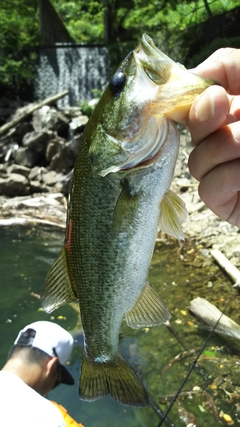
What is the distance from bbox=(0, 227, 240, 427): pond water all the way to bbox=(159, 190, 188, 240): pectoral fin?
294 cm

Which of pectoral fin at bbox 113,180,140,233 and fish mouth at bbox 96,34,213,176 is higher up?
fish mouth at bbox 96,34,213,176

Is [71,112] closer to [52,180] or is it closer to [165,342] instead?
[52,180]

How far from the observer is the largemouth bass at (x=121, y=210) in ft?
4.63

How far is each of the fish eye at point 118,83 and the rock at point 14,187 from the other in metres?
10.1

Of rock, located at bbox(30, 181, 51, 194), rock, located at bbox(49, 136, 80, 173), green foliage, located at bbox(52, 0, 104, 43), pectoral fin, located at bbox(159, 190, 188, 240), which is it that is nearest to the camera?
pectoral fin, located at bbox(159, 190, 188, 240)

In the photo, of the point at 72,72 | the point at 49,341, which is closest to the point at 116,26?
the point at 72,72

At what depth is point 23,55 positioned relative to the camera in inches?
699

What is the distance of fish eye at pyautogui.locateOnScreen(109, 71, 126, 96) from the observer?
1.44 metres

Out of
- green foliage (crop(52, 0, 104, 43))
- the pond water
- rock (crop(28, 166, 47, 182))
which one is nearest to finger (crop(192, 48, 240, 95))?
the pond water

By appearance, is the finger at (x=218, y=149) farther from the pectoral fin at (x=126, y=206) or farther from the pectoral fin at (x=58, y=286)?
the pectoral fin at (x=58, y=286)

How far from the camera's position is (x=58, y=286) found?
5.91ft

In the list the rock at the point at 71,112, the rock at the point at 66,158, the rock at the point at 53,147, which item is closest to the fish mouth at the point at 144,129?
the rock at the point at 66,158

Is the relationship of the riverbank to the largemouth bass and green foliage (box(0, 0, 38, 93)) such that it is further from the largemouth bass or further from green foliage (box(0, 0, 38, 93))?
green foliage (box(0, 0, 38, 93))

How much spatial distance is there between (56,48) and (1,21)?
3451 mm
